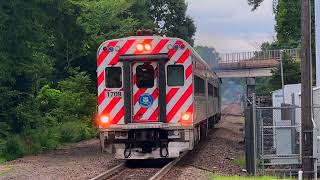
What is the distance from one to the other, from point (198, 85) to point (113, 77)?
342cm

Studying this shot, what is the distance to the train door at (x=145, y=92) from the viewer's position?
693 inches

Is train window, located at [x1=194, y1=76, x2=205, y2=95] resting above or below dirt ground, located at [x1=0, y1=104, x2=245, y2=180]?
above

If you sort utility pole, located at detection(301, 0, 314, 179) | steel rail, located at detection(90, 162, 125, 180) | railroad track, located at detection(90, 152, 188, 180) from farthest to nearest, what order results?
railroad track, located at detection(90, 152, 188, 180) < utility pole, located at detection(301, 0, 314, 179) < steel rail, located at detection(90, 162, 125, 180)

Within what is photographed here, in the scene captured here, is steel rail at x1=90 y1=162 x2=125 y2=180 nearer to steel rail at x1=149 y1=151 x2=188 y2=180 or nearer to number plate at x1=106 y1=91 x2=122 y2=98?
steel rail at x1=149 y1=151 x2=188 y2=180

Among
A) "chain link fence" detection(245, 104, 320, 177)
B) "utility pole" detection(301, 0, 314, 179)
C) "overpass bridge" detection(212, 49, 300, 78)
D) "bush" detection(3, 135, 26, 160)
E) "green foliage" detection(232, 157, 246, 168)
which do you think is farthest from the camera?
"overpass bridge" detection(212, 49, 300, 78)

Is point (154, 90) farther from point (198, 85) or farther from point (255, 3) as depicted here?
point (255, 3)

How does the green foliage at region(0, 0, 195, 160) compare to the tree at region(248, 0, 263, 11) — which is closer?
the green foliage at region(0, 0, 195, 160)

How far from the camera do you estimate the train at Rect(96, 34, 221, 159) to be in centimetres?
1755

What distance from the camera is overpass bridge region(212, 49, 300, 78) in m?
76.6

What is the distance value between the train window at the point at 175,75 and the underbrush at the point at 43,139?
7946 mm

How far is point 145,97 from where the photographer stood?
17.7 metres

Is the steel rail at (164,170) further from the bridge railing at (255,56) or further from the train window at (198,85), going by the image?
the bridge railing at (255,56)

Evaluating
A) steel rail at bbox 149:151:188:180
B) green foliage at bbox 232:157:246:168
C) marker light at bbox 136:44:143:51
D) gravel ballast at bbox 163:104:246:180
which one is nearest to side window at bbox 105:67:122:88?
marker light at bbox 136:44:143:51

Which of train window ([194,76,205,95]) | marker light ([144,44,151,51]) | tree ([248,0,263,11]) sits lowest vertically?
train window ([194,76,205,95])
